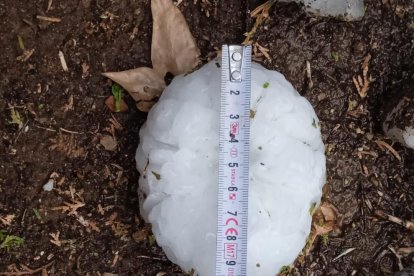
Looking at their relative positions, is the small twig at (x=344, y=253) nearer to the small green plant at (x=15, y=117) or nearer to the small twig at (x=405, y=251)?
the small twig at (x=405, y=251)

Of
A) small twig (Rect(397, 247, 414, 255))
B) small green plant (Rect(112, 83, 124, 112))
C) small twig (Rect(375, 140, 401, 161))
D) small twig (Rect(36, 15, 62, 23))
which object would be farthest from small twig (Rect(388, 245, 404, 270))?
small twig (Rect(36, 15, 62, 23))

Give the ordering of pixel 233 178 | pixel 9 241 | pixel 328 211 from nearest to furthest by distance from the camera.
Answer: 1. pixel 233 178
2. pixel 9 241
3. pixel 328 211

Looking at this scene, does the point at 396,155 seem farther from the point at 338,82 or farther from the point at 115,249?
the point at 115,249

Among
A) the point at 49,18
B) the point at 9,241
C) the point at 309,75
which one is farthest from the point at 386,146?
the point at 9,241

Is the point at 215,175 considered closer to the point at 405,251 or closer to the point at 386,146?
the point at 386,146

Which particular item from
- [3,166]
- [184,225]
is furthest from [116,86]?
[184,225]

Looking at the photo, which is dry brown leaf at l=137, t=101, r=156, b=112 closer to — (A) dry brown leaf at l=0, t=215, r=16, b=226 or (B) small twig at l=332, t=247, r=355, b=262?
(A) dry brown leaf at l=0, t=215, r=16, b=226
